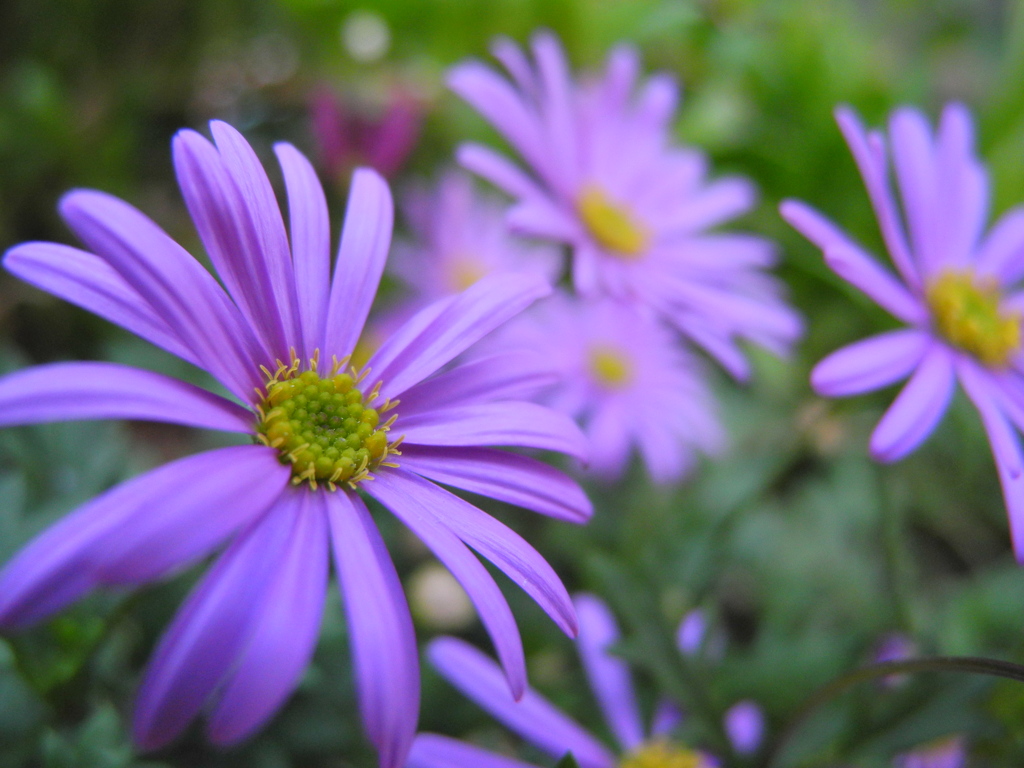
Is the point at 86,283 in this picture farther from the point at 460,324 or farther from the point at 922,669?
the point at 922,669

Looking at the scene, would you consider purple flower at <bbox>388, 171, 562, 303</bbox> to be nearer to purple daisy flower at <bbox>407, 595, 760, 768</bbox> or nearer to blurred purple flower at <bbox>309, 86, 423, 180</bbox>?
blurred purple flower at <bbox>309, 86, 423, 180</bbox>

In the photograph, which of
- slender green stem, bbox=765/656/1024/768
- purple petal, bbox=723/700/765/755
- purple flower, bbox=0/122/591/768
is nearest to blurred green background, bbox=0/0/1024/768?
purple petal, bbox=723/700/765/755

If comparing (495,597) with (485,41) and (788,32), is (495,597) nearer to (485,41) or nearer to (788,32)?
(485,41)

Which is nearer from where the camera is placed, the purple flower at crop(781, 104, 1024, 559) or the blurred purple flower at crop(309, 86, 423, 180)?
the purple flower at crop(781, 104, 1024, 559)

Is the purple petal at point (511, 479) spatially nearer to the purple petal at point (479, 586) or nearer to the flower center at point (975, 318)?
the purple petal at point (479, 586)

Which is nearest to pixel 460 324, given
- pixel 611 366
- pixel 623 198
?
pixel 623 198

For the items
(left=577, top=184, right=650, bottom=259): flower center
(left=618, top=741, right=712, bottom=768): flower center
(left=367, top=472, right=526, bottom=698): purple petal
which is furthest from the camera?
(left=577, top=184, right=650, bottom=259): flower center

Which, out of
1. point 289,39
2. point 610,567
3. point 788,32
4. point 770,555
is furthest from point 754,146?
point 610,567
